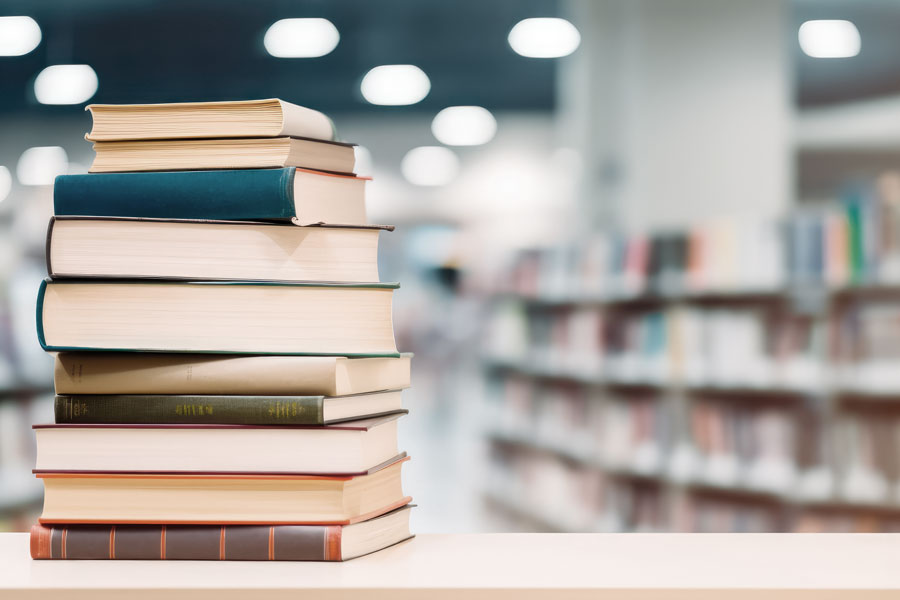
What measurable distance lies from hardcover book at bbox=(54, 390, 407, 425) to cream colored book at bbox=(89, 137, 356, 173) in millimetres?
177

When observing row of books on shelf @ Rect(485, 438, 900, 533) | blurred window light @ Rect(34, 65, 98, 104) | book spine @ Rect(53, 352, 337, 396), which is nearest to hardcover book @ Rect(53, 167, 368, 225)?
book spine @ Rect(53, 352, 337, 396)

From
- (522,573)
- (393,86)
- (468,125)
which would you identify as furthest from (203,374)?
(393,86)

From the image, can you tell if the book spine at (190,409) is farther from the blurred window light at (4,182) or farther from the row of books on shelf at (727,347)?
the blurred window light at (4,182)

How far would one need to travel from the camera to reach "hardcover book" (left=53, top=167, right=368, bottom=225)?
0.68 meters

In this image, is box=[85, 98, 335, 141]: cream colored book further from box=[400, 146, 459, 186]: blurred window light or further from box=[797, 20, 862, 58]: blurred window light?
box=[797, 20, 862, 58]: blurred window light

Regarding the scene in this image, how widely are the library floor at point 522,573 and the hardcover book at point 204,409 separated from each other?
0.10 meters

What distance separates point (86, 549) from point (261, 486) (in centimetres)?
14

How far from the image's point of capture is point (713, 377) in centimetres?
332

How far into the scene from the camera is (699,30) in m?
4.08

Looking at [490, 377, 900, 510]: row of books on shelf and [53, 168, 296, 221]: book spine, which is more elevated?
[53, 168, 296, 221]: book spine

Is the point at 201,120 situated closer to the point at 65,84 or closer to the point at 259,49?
the point at 259,49

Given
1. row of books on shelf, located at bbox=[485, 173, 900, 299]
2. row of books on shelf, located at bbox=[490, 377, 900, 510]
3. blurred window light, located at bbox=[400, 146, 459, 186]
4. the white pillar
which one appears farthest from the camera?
blurred window light, located at bbox=[400, 146, 459, 186]

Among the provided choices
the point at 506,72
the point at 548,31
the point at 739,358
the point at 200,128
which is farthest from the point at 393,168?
the point at 200,128

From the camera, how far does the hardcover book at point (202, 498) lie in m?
0.66
